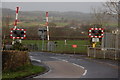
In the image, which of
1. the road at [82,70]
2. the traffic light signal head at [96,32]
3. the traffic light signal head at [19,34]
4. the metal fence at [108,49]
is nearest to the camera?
the road at [82,70]

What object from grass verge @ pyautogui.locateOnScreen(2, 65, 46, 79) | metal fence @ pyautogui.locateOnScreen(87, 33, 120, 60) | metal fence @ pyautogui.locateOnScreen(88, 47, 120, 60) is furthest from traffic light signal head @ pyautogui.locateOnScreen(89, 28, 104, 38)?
grass verge @ pyautogui.locateOnScreen(2, 65, 46, 79)

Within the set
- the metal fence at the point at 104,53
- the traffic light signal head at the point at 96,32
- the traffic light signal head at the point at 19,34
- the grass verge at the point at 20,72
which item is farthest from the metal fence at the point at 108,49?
the grass verge at the point at 20,72

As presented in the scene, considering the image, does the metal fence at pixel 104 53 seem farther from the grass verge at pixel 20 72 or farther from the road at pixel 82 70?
the grass verge at pixel 20 72

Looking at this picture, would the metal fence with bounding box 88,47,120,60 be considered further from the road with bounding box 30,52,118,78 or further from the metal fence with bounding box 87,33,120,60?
the road with bounding box 30,52,118,78

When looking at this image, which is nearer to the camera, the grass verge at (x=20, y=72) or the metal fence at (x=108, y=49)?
the grass verge at (x=20, y=72)

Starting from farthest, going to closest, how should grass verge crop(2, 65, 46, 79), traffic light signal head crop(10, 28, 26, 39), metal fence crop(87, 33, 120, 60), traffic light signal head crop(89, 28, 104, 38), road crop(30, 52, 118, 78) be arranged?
1. traffic light signal head crop(89, 28, 104, 38)
2. metal fence crop(87, 33, 120, 60)
3. traffic light signal head crop(10, 28, 26, 39)
4. road crop(30, 52, 118, 78)
5. grass verge crop(2, 65, 46, 79)

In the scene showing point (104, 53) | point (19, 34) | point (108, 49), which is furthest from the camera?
point (104, 53)

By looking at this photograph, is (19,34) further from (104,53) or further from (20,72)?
(104,53)

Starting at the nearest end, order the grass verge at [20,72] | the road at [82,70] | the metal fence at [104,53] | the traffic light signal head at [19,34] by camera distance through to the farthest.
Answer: the grass verge at [20,72] → the road at [82,70] → the traffic light signal head at [19,34] → the metal fence at [104,53]

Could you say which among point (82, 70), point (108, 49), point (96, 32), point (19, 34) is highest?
point (96, 32)

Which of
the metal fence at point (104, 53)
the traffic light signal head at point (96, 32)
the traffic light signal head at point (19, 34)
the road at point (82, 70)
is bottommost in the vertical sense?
the road at point (82, 70)

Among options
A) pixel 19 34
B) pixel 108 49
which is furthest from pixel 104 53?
pixel 19 34

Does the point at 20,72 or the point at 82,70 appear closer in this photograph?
the point at 20,72

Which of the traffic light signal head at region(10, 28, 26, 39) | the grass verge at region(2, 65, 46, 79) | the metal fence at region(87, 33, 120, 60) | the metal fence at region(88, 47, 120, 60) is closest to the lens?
the grass verge at region(2, 65, 46, 79)
